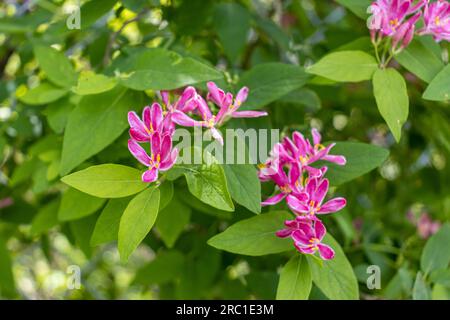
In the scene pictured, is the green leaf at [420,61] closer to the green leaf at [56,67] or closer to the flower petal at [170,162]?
the flower petal at [170,162]

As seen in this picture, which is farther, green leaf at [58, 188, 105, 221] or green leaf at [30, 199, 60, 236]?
green leaf at [30, 199, 60, 236]

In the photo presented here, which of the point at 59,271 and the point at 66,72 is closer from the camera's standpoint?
the point at 66,72

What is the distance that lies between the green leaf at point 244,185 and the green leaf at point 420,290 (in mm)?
365

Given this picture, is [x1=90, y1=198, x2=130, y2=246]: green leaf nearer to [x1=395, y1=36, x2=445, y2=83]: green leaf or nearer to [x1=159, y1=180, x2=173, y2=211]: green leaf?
[x1=159, y1=180, x2=173, y2=211]: green leaf

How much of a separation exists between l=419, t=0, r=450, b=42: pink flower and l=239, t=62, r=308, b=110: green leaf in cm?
19

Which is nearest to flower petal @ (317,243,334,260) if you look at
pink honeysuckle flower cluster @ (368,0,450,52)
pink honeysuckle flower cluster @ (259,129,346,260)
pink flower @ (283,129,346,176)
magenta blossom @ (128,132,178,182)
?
pink honeysuckle flower cluster @ (259,129,346,260)

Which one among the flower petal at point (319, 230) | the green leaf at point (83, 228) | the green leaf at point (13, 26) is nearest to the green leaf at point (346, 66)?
the flower petal at point (319, 230)

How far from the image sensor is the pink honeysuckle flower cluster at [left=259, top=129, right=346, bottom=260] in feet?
2.37

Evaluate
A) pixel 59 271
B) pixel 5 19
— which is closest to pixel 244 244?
pixel 5 19

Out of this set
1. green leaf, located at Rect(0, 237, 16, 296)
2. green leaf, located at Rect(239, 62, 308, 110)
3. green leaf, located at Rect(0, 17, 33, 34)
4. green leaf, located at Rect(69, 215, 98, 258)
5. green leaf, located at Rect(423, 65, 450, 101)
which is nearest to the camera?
green leaf, located at Rect(423, 65, 450, 101)

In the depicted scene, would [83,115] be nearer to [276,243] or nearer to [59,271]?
[276,243]

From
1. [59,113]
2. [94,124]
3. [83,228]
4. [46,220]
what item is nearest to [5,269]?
[46,220]

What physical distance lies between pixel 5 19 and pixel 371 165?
82 centimetres
